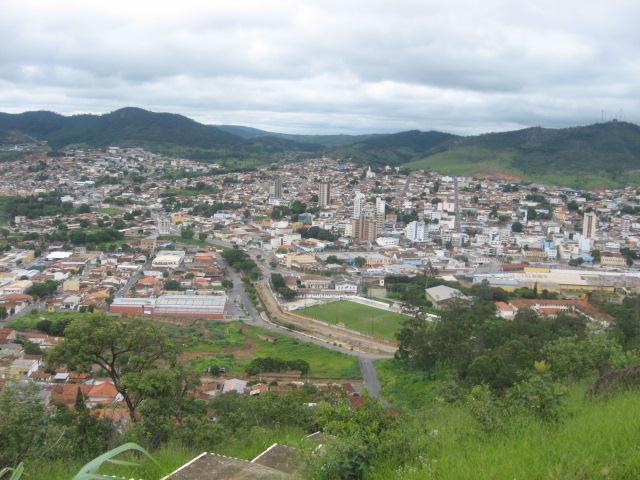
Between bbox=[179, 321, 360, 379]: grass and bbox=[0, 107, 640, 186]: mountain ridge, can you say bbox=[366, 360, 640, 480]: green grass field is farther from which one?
bbox=[0, 107, 640, 186]: mountain ridge

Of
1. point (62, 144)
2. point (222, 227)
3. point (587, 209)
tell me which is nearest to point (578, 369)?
point (222, 227)

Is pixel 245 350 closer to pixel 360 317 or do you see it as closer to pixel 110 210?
pixel 360 317

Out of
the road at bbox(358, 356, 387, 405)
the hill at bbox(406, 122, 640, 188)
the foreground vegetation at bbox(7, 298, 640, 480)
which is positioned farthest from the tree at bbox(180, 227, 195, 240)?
the hill at bbox(406, 122, 640, 188)

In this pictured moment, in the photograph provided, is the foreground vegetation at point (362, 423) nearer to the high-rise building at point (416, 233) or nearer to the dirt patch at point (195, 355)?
the dirt patch at point (195, 355)

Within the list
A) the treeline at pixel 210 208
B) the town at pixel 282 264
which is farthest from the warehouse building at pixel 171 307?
the treeline at pixel 210 208

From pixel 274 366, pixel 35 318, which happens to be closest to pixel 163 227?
pixel 35 318

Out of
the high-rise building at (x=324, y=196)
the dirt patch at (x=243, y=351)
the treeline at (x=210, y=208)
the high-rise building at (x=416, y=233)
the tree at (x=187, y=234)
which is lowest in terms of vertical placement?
the dirt patch at (x=243, y=351)
